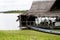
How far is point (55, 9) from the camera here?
36.9 feet

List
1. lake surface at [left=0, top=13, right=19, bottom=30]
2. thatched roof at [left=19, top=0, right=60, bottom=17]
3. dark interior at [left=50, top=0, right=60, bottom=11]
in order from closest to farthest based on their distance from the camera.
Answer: thatched roof at [left=19, top=0, right=60, bottom=17], dark interior at [left=50, top=0, right=60, bottom=11], lake surface at [left=0, top=13, right=19, bottom=30]

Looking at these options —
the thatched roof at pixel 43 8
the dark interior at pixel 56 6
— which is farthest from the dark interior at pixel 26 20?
the dark interior at pixel 56 6

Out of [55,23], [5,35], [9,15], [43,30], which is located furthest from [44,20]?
[9,15]

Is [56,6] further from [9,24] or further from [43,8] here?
[9,24]

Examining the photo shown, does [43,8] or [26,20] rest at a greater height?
[43,8]

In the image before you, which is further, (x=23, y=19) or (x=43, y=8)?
(x=23, y=19)

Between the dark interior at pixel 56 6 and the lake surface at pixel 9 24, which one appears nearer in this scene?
the dark interior at pixel 56 6

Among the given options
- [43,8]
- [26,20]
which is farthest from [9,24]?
[43,8]

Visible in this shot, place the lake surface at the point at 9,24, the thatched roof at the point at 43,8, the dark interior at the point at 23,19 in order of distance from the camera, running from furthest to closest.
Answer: the dark interior at the point at 23,19 → the lake surface at the point at 9,24 → the thatched roof at the point at 43,8

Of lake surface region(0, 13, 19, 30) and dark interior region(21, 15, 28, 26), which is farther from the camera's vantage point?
dark interior region(21, 15, 28, 26)

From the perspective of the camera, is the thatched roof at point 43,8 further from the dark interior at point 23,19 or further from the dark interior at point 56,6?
the dark interior at point 23,19

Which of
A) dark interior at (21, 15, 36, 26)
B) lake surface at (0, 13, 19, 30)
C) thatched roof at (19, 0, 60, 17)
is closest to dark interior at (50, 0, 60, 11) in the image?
thatched roof at (19, 0, 60, 17)

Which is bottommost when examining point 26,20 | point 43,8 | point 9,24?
point 9,24

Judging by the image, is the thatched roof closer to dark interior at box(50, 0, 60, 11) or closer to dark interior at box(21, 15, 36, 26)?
dark interior at box(50, 0, 60, 11)
